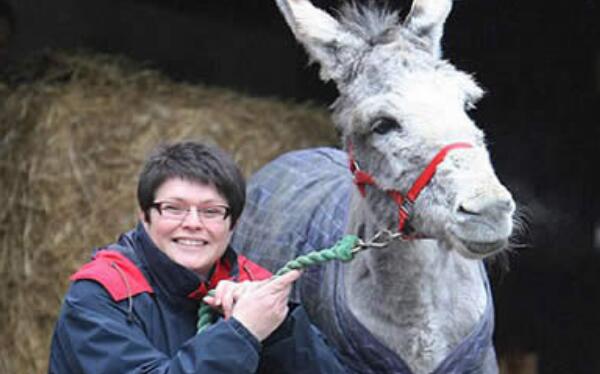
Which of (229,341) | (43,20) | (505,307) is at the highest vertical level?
(43,20)

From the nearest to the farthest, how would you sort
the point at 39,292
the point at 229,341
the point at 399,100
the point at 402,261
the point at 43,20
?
the point at 229,341 → the point at 399,100 → the point at 402,261 → the point at 39,292 → the point at 43,20

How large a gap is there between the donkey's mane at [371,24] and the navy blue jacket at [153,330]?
0.85 metres

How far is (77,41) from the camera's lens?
520cm

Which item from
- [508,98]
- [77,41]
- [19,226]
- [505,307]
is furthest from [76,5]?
[505,307]

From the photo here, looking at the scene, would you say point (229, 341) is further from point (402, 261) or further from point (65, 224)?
point (65, 224)

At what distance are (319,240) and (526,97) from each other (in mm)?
2246

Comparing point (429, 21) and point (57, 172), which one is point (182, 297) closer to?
point (429, 21)

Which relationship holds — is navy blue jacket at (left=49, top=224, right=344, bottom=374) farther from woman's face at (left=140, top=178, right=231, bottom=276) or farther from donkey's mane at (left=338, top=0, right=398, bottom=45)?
donkey's mane at (left=338, top=0, right=398, bottom=45)

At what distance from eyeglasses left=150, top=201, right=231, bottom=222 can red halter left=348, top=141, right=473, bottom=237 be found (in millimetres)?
537

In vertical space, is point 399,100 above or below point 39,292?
above

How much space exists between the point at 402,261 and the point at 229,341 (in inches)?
35.2

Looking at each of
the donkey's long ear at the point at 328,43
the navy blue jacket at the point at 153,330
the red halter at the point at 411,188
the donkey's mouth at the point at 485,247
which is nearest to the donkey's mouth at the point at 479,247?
the donkey's mouth at the point at 485,247

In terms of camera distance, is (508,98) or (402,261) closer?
(402,261)

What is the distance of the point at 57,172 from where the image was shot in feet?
14.3
